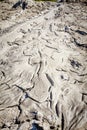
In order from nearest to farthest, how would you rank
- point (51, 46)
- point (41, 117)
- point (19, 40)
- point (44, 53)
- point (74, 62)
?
point (41, 117) < point (74, 62) < point (44, 53) < point (51, 46) < point (19, 40)

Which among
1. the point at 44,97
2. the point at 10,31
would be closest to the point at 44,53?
the point at 44,97

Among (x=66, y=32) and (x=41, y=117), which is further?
(x=66, y=32)

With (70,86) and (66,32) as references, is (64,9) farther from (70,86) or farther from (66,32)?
(70,86)

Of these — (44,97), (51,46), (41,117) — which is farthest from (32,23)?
(41,117)

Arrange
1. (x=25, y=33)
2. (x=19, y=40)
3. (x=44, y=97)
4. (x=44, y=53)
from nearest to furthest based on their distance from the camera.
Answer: (x=44, y=97) → (x=44, y=53) → (x=19, y=40) → (x=25, y=33)

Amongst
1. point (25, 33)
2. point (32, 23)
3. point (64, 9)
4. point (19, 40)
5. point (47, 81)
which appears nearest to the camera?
point (47, 81)

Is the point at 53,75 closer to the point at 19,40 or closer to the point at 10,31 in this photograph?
the point at 19,40
